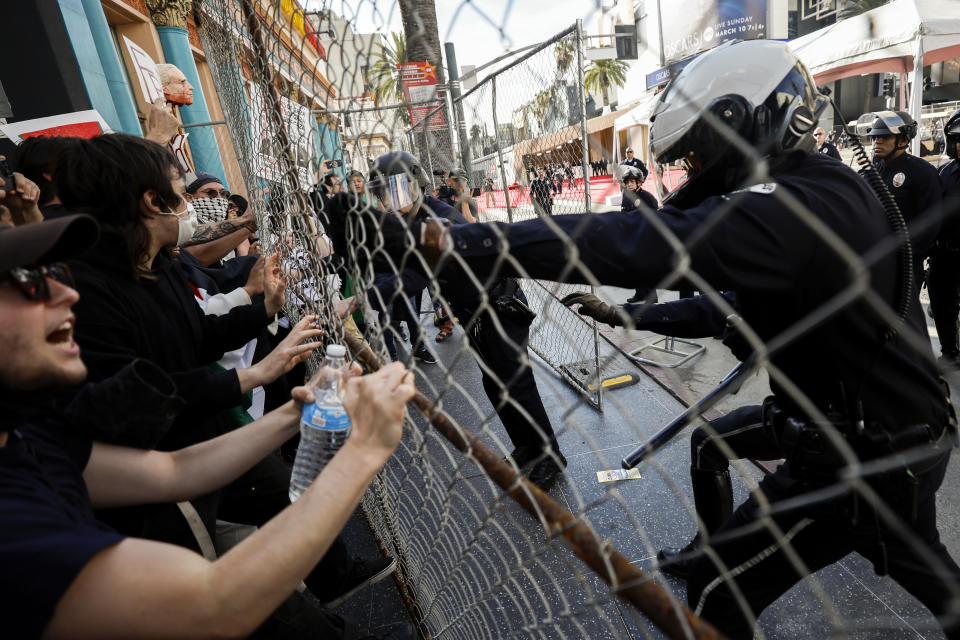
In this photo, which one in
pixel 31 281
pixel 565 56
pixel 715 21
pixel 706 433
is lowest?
pixel 706 433

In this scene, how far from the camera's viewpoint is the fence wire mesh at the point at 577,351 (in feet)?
3.00

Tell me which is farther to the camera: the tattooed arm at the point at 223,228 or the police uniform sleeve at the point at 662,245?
the tattooed arm at the point at 223,228

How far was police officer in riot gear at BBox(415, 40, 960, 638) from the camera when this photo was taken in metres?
1.12

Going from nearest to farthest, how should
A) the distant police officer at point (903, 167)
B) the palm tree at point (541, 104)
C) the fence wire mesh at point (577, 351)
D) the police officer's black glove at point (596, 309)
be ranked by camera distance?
the fence wire mesh at point (577, 351) < the police officer's black glove at point (596, 309) < the palm tree at point (541, 104) < the distant police officer at point (903, 167)

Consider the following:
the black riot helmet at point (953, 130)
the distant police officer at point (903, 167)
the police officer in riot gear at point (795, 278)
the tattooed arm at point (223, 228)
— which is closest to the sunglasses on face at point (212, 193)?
the tattooed arm at point (223, 228)

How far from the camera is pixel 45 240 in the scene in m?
0.97

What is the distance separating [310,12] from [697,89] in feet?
3.91

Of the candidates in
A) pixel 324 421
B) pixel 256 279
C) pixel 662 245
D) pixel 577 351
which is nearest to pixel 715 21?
pixel 256 279

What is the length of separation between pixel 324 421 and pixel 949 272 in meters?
4.79

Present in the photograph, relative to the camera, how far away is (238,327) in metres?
2.29

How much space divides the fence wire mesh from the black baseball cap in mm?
591

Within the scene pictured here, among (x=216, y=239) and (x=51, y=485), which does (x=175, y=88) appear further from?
(x=51, y=485)

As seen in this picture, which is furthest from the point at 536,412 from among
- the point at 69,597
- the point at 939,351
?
the point at 939,351

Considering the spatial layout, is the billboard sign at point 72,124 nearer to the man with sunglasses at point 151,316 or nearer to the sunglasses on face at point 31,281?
the man with sunglasses at point 151,316
